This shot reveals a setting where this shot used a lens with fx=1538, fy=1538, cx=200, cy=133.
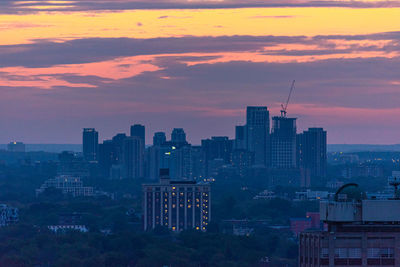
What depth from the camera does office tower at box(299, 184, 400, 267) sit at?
261 ft

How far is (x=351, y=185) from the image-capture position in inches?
3199

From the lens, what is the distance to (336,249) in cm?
7944

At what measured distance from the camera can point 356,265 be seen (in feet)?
262

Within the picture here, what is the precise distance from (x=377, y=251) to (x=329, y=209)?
131 inches

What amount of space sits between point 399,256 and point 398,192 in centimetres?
391

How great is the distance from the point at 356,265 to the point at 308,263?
2.66 meters

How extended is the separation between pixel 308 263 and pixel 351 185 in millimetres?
4705

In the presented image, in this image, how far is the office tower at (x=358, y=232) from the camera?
79.7m

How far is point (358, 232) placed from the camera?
80.2 meters

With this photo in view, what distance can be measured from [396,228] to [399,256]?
1.50 metres

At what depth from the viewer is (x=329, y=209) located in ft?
265

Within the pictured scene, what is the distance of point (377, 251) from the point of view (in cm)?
8044

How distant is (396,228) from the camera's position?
266 feet

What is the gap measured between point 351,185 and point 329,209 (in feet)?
5.98
